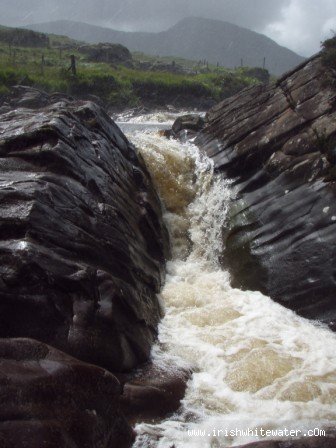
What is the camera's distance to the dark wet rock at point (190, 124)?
2198 cm

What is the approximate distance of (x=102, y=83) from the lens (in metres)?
56.1

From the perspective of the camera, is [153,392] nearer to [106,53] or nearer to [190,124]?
[190,124]

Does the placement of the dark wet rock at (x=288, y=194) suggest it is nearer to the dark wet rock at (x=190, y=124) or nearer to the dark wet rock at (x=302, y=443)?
the dark wet rock at (x=302, y=443)

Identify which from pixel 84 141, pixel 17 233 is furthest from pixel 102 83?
pixel 17 233

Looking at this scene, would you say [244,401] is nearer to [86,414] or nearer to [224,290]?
[86,414]

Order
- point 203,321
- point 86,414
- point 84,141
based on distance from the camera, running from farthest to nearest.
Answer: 1. point 84,141
2. point 203,321
3. point 86,414

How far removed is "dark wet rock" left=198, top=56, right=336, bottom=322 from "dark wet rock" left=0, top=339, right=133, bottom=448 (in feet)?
19.6

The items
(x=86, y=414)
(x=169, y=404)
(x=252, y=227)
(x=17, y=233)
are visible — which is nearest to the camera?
(x=86, y=414)

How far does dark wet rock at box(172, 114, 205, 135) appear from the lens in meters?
22.0

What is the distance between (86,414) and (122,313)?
2.83 meters

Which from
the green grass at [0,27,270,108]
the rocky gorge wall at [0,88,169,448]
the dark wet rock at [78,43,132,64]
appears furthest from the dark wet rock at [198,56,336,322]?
the dark wet rock at [78,43,132,64]

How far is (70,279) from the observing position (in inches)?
293

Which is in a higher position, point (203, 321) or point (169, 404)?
point (203, 321)

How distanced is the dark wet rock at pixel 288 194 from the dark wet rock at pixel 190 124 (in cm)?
541
